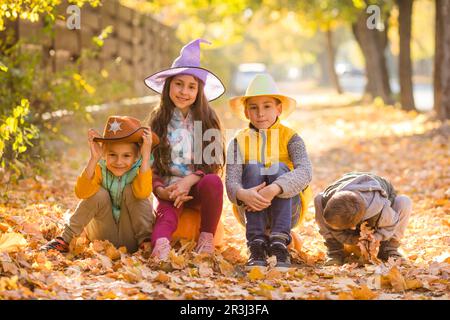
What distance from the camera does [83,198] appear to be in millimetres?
4578

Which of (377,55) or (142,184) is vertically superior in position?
(377,55)

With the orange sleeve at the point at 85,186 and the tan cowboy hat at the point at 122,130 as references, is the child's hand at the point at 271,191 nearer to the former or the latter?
the tan cowboy hat at the point at 122,130

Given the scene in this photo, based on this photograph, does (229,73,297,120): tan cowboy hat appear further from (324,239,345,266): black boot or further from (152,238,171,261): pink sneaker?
(152,238,171,261): pink sneaker

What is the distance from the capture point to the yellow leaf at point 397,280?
13.3ft

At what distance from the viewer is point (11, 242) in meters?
4.26

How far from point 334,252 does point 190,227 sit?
1054 millimetres

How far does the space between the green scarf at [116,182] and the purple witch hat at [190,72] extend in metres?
0.79

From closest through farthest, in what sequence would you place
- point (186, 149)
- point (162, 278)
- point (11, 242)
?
point (162, 278) → point (11, 242) → point (186, 149)

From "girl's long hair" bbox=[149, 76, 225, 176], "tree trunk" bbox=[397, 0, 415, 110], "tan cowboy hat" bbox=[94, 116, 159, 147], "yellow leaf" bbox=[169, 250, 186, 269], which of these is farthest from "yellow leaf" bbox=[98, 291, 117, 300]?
"tree trunk" bbox=[397, 0, 415, 110]

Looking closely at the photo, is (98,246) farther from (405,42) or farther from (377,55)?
(377,55)

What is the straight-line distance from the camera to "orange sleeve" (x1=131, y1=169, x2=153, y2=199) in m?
4.59

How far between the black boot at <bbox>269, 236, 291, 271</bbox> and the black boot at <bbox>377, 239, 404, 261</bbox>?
71cm

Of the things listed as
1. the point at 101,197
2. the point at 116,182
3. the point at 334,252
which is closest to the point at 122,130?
the point at 116,182
